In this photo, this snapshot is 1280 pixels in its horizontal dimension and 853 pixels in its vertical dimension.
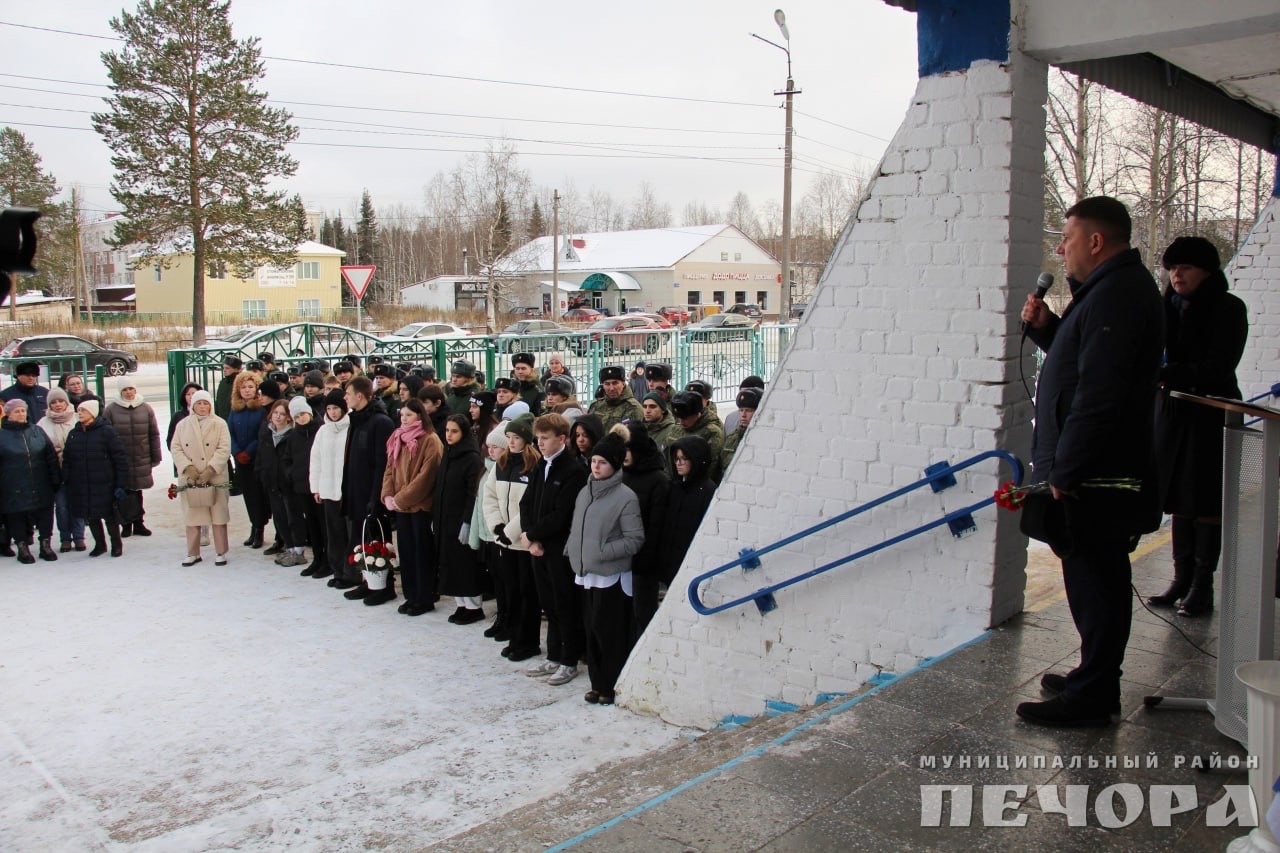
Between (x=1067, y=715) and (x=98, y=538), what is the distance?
29.7ft

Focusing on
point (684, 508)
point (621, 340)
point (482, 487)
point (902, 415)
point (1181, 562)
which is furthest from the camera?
point (621, 340)

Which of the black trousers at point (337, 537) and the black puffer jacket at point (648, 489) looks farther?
the black trousers at point (337, 537)

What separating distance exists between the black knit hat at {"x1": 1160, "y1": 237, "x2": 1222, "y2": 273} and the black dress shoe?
7.52 ft

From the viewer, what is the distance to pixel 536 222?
87625 mm

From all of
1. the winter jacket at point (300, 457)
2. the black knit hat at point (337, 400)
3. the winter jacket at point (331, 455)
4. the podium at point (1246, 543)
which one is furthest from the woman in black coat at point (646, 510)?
the winter jacket at point (300, 457)

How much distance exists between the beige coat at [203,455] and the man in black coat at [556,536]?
4209 mm

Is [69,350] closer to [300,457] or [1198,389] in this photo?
[300,457]

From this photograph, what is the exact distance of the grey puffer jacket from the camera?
556 centimetres

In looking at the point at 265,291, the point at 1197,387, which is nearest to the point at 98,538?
the point at 1197,387

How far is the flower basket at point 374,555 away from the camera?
25.2 ft

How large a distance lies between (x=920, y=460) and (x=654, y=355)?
11.3 meters

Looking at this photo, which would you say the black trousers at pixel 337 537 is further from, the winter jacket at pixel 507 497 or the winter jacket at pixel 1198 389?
the winter jacket at pixel 1198 389

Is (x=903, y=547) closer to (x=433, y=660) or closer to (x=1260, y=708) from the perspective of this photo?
(x=1260, y=708)

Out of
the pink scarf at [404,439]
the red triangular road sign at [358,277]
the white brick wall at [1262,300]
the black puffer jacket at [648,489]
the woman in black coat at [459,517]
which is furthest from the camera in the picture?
the red triangular road sign at [358,277]
